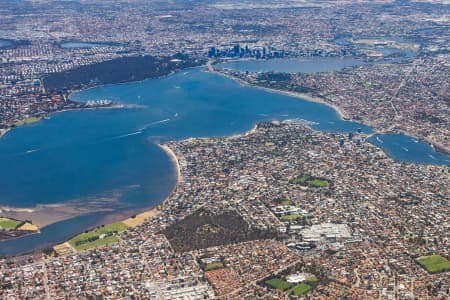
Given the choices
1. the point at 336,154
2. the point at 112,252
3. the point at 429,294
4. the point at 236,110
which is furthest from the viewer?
the point at 236,110

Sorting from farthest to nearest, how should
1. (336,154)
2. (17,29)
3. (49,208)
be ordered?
(17,29) → (336,154) → (49,208)

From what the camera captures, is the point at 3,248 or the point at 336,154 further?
the point at 336,154

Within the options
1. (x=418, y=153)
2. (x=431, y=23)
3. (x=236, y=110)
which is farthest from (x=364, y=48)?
(x=418, y=153)

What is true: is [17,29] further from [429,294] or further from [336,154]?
[429,294]

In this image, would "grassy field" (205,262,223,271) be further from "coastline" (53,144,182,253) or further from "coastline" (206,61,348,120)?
"coastline" (206,61,348,120)

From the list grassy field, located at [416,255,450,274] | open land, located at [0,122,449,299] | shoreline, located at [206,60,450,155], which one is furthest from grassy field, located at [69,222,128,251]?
shoreline, located at [206,60,450,155]

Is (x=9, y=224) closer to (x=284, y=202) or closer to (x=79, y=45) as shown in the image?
(x=284, y=202)

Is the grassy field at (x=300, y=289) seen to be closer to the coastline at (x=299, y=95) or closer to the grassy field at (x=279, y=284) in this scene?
the grassy field at (x=279, y=284)
